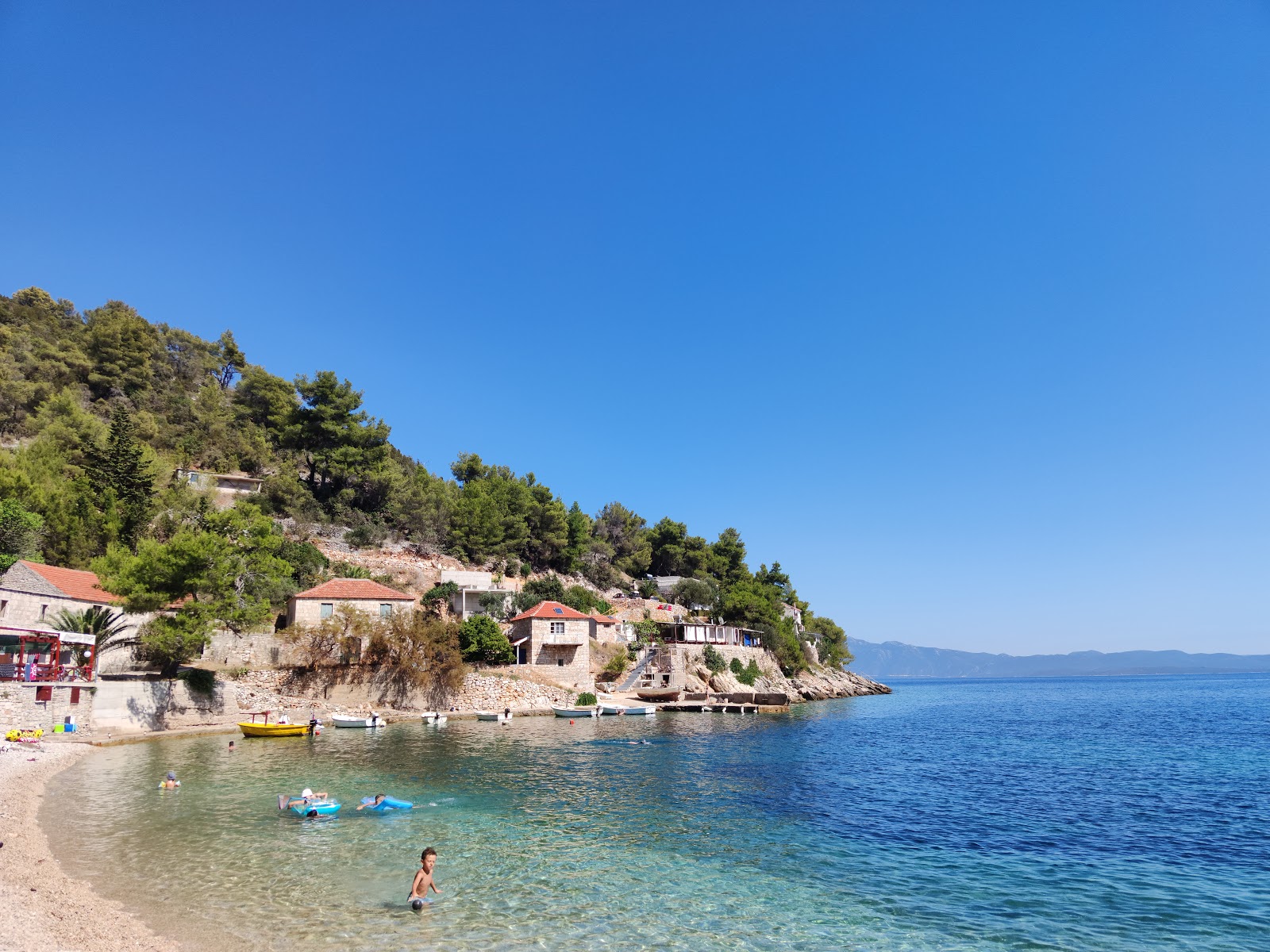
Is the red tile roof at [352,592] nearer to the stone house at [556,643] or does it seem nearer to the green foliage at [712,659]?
the stone house at [556,643]

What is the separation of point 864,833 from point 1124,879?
5917mm

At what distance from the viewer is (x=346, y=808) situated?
65.8 ft

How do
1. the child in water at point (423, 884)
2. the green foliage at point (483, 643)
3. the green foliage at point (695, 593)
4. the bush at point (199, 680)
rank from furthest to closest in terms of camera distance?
the green foliage at point (695, 593) < the green foliage at point (483, 643) < the bush at point (199, 680) < the child in water at point (423, 884)

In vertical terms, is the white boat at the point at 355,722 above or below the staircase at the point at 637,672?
below

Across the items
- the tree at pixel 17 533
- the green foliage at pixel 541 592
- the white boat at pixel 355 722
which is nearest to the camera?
the tree at pixel 17 533

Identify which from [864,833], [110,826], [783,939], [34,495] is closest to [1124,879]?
[864,833]

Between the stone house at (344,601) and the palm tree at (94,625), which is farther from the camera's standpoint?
the stone house at (344,601)

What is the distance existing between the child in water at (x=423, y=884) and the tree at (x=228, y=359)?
96.2 meters

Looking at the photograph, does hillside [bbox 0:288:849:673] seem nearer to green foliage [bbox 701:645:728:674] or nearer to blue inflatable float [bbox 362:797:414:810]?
green foliage [bbox 701:645:728:674]

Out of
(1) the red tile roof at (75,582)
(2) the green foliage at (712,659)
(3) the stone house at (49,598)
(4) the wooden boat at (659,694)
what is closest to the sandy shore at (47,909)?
(3) the stone house at (49,598)

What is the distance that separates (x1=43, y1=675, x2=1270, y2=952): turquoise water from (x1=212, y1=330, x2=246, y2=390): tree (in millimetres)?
74787

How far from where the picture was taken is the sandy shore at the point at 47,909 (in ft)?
32.6

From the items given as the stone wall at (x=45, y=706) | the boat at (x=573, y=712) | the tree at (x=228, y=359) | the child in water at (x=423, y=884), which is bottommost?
the boat at (x=573, y=712)

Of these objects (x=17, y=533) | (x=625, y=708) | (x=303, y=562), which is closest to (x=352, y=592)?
(x=303, y=562)
